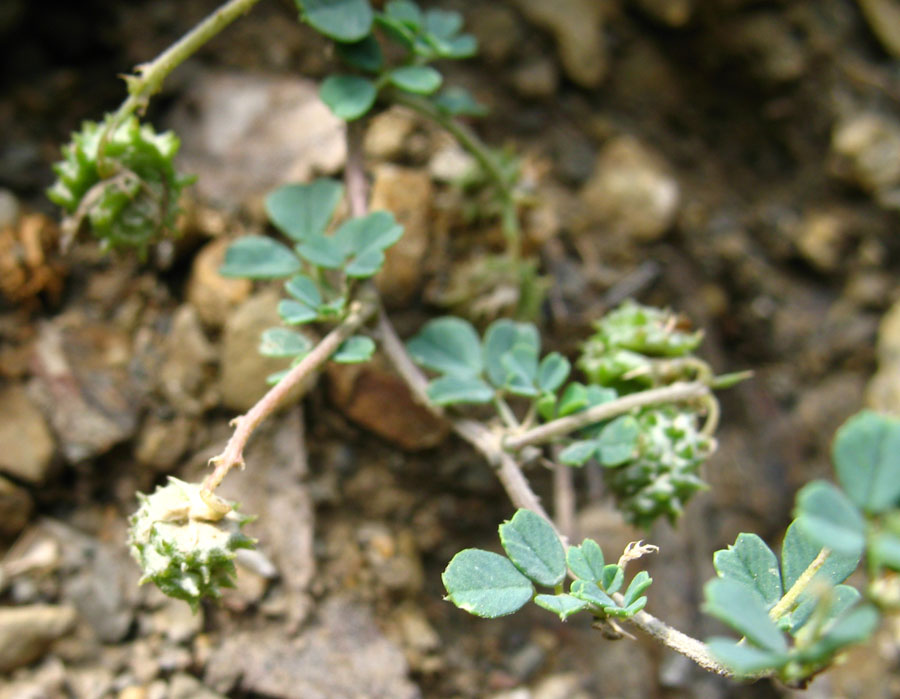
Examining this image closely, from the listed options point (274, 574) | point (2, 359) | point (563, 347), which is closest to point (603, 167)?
point (563, 347)

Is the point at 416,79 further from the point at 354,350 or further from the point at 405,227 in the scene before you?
the point at 354,350

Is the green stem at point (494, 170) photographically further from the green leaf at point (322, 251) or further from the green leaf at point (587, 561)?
the green leaf at point (587, 561)

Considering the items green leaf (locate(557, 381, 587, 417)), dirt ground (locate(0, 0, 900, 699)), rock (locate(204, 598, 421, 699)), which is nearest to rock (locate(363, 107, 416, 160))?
dirt ground (locate(0, 0, 900, 699))

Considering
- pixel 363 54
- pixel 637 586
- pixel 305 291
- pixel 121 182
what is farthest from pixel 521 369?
pixel 121 182

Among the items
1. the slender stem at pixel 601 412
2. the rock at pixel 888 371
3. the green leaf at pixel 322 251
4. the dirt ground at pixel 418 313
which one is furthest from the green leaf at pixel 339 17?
the rock at pixel 888 371

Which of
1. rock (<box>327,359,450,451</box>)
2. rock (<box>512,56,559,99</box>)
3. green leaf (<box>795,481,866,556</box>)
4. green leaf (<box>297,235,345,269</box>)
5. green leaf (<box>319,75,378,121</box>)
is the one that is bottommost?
rock (<box>327,359,450,451</box>)

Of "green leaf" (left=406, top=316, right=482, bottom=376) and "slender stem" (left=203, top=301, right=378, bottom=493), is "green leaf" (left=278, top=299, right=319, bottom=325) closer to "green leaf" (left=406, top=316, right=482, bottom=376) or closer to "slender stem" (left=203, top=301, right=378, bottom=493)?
"slender stem" (left=203, top=301, right=378, bottom=493)
